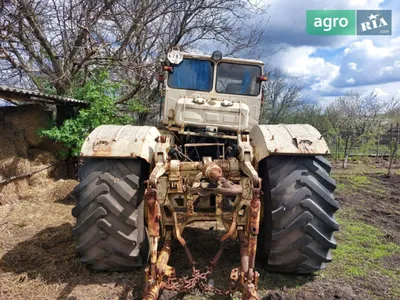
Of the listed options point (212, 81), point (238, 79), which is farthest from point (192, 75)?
point (238, 79)

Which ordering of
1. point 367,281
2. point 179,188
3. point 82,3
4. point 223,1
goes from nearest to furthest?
point 179,188 → point 367,281 → point 82,3 → point 223,1

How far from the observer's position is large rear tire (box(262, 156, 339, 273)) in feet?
9.77

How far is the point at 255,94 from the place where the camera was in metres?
4.60

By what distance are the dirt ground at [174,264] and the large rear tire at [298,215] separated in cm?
28

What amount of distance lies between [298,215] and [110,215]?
1.74 m

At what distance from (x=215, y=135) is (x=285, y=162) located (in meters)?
1.17

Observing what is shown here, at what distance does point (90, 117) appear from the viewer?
7.46 meters

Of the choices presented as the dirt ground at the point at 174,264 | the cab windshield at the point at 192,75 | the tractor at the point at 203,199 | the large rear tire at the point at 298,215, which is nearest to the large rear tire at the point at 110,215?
the tractor at the point at 203,199

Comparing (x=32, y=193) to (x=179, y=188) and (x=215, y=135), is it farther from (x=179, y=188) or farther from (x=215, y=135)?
(x=179, y=188)

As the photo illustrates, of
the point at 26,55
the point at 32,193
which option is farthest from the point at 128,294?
the point at 26,55

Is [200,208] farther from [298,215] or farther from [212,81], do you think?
[212,81]

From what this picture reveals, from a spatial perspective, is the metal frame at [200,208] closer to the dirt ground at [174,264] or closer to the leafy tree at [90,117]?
the dirt ground at [174,264]

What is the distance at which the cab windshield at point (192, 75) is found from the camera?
4535mm

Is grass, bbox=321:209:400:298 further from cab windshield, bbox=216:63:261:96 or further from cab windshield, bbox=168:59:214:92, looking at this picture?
cab windshield, bbox=168:59:214:92
